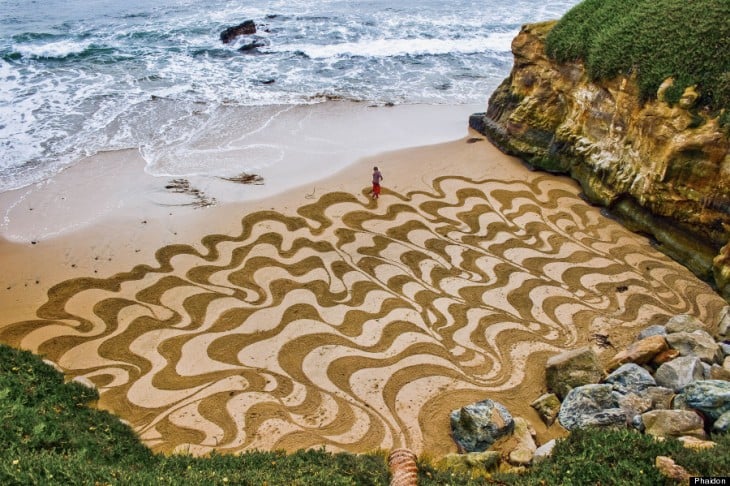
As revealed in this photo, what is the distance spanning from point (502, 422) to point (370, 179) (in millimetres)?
13009

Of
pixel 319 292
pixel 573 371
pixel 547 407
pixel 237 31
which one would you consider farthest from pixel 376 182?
pixel 237 31

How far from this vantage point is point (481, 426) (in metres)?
11.6

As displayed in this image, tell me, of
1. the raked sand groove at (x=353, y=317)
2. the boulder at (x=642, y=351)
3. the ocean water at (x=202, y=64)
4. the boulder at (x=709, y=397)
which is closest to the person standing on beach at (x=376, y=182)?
the raked sand groove at (x=353, y=317)

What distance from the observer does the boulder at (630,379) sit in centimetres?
1231

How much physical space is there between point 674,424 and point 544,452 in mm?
2546

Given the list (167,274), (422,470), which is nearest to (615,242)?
(422,470)

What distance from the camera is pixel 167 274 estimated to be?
17109 mm

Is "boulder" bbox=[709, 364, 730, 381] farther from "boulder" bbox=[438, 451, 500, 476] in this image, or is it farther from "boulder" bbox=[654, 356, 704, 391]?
"boulder" bbox=[438, 451, 500, 476]

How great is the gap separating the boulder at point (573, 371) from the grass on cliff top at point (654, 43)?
9.98m

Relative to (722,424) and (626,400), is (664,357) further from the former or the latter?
(722,424)

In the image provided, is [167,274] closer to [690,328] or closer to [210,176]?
[210,176]

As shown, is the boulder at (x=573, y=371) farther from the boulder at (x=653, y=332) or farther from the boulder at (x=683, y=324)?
the boulder at (x=683, y=324)

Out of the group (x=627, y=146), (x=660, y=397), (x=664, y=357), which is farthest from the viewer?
(x=627, y=146)

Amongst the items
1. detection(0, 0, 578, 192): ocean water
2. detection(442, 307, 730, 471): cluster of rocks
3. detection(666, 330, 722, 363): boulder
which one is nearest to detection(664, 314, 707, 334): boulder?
detection(442, 307, 730, 471): cluster of rocks
